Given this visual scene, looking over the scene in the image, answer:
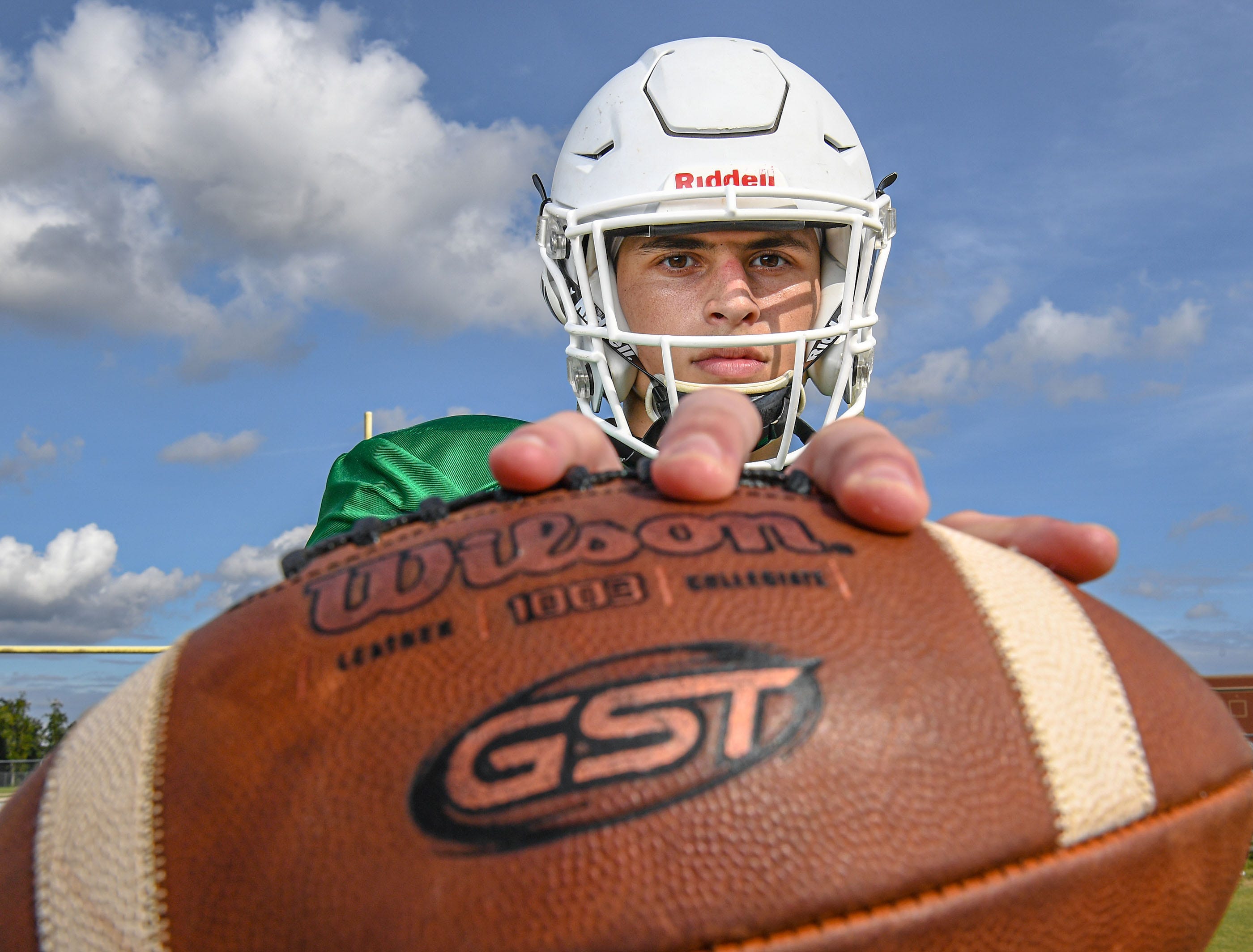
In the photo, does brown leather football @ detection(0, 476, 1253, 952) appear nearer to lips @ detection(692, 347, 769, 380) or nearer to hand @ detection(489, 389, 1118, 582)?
hand @ detection(489, 389, 1118, 582)

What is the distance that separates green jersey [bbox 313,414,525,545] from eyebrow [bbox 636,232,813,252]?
552 millimetres

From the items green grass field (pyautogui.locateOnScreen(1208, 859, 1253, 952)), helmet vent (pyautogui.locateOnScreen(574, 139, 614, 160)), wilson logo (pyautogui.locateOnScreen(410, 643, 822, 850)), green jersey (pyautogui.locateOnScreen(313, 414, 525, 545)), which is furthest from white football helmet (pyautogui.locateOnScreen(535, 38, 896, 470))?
green grass field (pyautogui.locateOnScreen(1208, 859, 1253, 952))

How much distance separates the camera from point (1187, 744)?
1090 millimetres

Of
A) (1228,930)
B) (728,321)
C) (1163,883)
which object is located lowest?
(1228,930)

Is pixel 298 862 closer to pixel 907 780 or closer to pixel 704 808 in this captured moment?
pixel 704 808

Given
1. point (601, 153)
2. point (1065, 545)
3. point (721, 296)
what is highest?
point (601, 153)

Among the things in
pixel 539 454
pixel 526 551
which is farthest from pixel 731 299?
pixel 526 551

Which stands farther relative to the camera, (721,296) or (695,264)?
(695,264)

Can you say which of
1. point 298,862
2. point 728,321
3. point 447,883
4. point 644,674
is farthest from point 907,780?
point 728,321

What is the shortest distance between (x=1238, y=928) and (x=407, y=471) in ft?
13.4

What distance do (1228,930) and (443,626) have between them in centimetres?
460

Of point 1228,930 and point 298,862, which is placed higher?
point 298,862

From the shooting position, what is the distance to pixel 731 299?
2.26 m

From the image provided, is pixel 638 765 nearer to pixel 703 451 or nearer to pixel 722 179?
pixel 703 451
